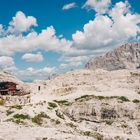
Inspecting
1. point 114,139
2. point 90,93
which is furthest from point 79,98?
point 114,139

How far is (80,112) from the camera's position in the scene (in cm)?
10769

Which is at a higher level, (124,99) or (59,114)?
(124,99)

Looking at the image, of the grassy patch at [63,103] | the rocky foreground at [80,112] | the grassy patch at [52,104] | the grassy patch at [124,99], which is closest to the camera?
the rocky foreground at [80,112]

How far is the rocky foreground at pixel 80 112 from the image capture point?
74.8m

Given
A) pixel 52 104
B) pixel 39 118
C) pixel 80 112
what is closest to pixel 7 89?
pixel 52 104

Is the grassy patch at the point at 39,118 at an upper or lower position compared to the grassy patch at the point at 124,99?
lower

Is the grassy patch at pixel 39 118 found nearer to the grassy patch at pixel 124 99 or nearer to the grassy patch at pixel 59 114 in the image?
the grassy patch at pixel 59 114

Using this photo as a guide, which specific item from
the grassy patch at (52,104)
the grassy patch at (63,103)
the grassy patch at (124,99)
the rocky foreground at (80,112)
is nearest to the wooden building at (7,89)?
the rocky foreground at (80,112)

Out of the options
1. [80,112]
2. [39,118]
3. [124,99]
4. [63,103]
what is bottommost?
[39,118]

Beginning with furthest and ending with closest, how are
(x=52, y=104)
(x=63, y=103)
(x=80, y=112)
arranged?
(x=63, y=103), (x=52, y=104), (x=80, y=112)

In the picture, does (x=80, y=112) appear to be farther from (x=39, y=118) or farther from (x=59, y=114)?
(x=39, y=118)

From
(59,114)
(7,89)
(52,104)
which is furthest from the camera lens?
(7,89)

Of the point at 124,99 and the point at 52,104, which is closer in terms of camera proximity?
the point at 52,104

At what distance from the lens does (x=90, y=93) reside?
122m
